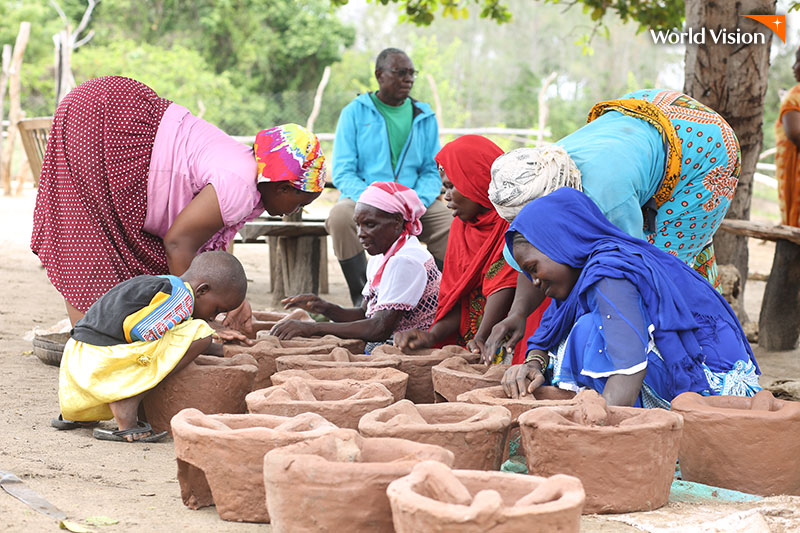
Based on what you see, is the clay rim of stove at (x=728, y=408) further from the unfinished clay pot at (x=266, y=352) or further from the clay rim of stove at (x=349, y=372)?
the unfinished clay pot at (x=266, y=352)

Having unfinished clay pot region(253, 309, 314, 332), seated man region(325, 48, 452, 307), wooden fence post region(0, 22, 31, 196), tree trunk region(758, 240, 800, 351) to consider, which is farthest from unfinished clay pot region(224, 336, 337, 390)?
wooden fence post region(0, 22, 31, 196)

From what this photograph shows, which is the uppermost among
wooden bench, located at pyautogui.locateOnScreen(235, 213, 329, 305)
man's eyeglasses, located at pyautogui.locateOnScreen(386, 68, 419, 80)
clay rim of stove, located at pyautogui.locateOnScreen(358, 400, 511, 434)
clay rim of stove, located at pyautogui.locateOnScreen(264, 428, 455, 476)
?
man's eyeglasses, located at pyautogui.locateOnScreen(386, 68, 419, 80)

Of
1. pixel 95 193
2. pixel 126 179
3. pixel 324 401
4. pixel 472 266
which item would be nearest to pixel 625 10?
pixel 472 266

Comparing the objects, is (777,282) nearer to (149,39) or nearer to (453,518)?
(453,518)

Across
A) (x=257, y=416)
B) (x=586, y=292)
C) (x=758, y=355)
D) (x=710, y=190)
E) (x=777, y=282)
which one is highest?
(x=710, y=190)

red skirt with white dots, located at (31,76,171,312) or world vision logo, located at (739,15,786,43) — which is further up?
world vision logo, located at (739,15,786,43)

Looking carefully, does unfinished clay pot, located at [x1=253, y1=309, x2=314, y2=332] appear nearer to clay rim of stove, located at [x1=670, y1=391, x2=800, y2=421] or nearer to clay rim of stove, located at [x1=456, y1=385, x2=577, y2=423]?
clay rim of stove, located at [x1=456, y1=385, x2=577, y2=423]

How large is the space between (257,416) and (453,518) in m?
0.91

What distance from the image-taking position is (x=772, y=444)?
9.25ft

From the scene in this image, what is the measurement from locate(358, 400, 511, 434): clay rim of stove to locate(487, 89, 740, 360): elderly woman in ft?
2.85

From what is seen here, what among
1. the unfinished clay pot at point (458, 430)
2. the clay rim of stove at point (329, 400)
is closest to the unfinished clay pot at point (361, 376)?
the clay rim of stove at point (329, 400)

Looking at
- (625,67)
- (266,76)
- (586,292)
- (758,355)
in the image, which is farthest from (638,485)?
(625,67)

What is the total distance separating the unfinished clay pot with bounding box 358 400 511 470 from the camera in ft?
8.23

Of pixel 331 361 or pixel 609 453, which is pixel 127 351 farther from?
pixel 609 453
